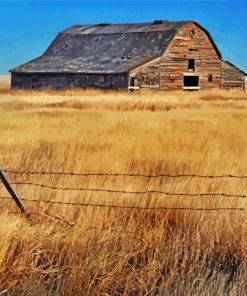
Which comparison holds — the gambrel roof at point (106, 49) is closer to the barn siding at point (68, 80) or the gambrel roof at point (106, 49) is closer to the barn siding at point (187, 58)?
the barn siding at point (68, 80)

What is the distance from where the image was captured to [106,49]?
178 feet

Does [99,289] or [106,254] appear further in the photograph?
[106,254]

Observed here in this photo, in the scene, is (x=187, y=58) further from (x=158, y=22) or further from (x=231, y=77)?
(x=231, y=77)

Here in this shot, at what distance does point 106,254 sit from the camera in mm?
5531

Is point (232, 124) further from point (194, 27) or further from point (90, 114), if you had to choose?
point (194, 27)

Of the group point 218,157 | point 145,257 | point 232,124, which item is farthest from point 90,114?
point 145,257

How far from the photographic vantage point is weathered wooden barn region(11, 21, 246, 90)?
49750mm

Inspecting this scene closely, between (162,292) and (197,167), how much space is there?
497 cm

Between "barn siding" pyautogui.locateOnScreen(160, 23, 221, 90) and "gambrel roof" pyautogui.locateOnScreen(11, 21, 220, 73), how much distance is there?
0.90 metres

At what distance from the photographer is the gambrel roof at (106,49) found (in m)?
50.9

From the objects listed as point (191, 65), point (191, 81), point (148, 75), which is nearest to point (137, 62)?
point (148, 75)

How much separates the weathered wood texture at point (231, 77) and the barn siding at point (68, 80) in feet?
40.2

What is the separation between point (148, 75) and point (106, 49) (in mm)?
6036

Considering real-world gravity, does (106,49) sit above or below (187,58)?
above
